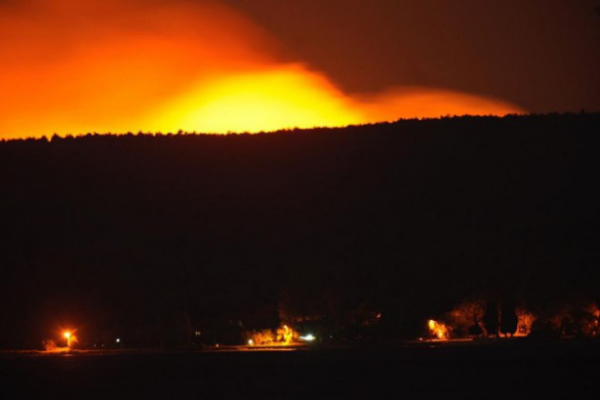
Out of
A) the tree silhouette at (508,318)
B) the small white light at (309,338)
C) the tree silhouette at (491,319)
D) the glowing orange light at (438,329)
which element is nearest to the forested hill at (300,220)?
the tree silhouette at (508,318)

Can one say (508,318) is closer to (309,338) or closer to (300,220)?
(309,338)

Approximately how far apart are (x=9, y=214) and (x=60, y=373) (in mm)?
41983

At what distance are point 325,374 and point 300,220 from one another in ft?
137

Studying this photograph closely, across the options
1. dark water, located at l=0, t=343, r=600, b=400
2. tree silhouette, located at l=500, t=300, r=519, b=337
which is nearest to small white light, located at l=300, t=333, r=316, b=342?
tree silhouette, located at l=500, t=300, r=519, b=337

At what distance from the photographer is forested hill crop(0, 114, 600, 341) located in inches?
2013

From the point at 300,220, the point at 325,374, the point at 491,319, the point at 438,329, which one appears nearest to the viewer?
the point at 325,374

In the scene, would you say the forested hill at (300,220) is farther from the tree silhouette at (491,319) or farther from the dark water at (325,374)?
the dark water at (325,374)

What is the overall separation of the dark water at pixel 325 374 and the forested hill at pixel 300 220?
506 inches

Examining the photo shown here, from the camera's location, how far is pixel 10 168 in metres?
82.1

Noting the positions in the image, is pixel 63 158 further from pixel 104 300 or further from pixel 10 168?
pixel 104 300

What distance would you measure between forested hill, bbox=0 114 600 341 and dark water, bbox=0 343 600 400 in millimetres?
12856

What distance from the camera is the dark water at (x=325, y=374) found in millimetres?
22812

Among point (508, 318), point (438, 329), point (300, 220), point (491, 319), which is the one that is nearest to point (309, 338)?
point (438, 329)

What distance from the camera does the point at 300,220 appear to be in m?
68.7
